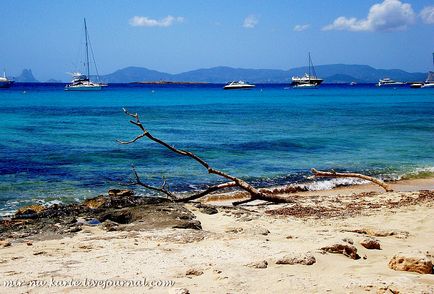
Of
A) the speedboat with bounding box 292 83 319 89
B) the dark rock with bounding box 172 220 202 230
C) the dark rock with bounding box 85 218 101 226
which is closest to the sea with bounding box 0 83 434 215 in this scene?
the dark rock with bounding box 85 218 101 226

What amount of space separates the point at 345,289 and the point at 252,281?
1.10 meters

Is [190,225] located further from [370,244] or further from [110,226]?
[370,244]

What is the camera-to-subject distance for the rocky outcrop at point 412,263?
236 inches

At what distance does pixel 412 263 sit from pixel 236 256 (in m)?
2.37

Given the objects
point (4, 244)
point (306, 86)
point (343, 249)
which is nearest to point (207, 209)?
point (4, 244)

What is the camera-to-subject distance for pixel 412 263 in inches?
241

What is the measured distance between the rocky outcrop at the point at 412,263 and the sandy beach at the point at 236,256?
0.09 m

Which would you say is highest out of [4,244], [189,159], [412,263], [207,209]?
[412,263]

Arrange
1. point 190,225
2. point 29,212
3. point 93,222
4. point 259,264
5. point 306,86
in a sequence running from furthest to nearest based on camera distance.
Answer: point 306,86 < point 29,212 < point 93,222 < point 190,225 < point 259,264

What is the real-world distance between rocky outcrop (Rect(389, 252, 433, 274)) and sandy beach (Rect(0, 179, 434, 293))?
9 centimetres

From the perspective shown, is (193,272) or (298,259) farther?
(298,259)

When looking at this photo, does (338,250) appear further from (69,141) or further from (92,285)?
(69,141)

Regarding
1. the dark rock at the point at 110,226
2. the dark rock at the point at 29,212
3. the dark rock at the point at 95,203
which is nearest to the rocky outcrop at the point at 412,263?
the dark rock at the point at 110,226

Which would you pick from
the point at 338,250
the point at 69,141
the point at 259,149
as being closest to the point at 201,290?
the point at 338,250
